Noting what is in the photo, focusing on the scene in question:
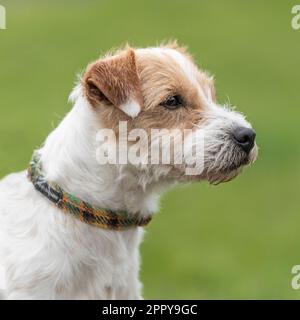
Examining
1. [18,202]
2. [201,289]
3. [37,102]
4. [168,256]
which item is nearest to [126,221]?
[18,202]

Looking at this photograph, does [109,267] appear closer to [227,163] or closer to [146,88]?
[227,163]

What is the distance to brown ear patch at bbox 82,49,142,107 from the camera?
23.9 feet

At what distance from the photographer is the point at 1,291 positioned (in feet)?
23.8

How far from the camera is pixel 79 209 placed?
7301 mm

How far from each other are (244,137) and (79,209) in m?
1.27

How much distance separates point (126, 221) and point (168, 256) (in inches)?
239

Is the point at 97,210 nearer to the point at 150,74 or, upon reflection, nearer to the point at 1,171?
the point at 150,74

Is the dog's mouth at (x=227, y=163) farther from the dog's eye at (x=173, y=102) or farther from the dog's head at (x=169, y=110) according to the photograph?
the dog's eye at (x=173, y=102)
